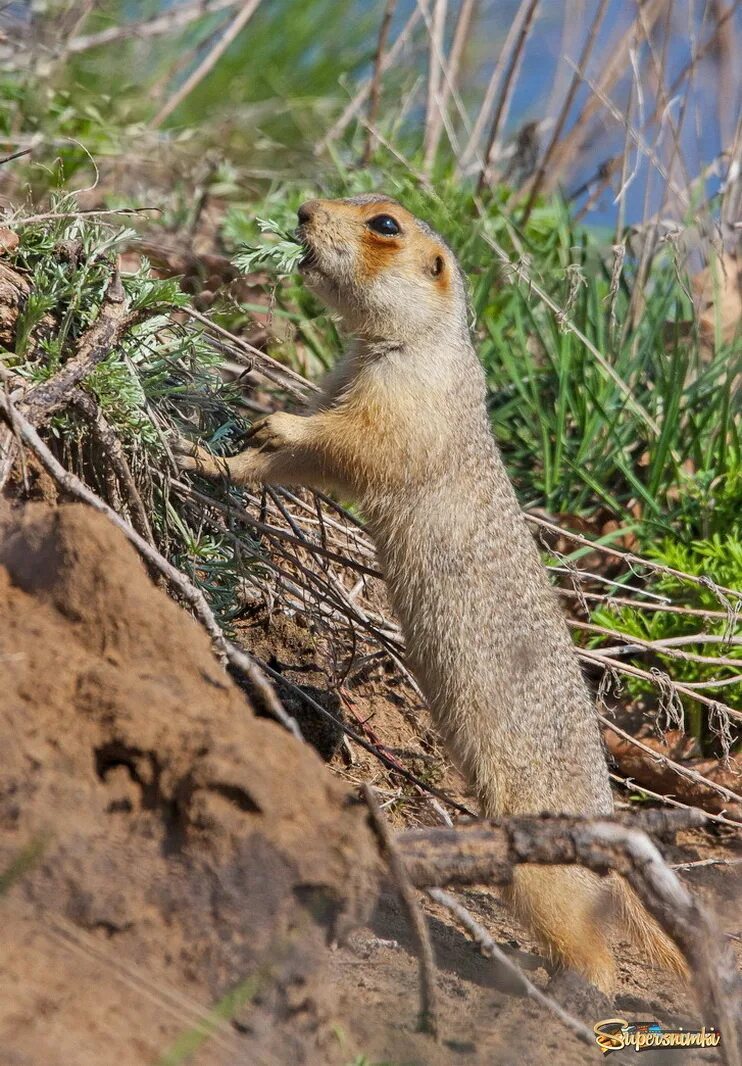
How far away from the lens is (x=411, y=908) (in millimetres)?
2520

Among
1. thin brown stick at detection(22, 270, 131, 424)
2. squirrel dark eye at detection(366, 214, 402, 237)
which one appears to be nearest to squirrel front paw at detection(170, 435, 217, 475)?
thin brown stick at detection(22, 270, 131, 424)

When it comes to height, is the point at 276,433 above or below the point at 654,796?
above

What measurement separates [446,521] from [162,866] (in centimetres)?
234

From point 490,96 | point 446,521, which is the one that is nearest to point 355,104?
point 490,96

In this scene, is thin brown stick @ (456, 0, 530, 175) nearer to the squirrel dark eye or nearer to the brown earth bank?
the squirrel dark eye

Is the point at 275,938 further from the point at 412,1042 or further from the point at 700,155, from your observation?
the point at 700,155

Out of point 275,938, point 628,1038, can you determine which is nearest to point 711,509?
point 628,1038

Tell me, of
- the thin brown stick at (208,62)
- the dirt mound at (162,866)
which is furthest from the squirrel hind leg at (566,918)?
the thin brown stick at (208,62)

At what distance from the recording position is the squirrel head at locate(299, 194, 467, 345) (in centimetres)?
452

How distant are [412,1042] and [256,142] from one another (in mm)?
6802

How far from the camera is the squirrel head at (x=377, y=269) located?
452 centimetres

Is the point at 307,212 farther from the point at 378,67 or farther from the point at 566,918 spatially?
the point at 378,67

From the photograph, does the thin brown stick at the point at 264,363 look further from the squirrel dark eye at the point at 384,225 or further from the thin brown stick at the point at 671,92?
the thin brown stick at the point at 671,92

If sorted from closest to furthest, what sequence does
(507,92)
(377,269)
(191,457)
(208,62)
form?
(191,457), (377,269), (507,92), (208,62)
